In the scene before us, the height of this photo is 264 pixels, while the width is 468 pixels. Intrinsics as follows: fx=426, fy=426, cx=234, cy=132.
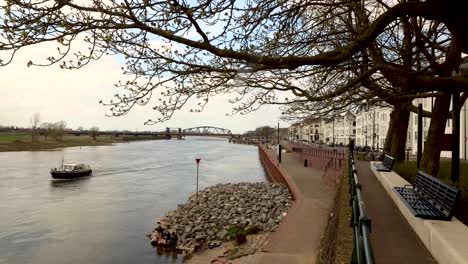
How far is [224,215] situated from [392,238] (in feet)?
50.4

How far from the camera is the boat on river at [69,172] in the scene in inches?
1594

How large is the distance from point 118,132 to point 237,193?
441 feet

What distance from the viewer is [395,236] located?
6195 mm

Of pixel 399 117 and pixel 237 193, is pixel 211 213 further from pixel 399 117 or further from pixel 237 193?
pixel 399 117

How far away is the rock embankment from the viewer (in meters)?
17.7

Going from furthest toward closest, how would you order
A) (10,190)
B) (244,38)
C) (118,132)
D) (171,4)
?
(118,132) → (10,190) → (244,38) → (171,4)

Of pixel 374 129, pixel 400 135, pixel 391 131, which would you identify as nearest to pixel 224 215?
pixel 400 135

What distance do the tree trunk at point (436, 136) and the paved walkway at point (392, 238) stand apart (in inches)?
164

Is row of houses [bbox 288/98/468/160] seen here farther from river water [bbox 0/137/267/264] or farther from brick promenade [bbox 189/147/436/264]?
brick promenade [bbox 189/147/436/264]

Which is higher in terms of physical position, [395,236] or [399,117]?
[399,117]

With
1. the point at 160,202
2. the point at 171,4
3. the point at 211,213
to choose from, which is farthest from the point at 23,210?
the point at 171,4

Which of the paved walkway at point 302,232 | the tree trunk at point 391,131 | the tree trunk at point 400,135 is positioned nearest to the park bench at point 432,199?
the paved walkway at point 302,232

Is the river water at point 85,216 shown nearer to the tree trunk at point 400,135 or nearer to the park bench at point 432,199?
the park bench at point 432,199

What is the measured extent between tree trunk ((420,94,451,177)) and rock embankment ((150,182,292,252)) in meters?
6.64
